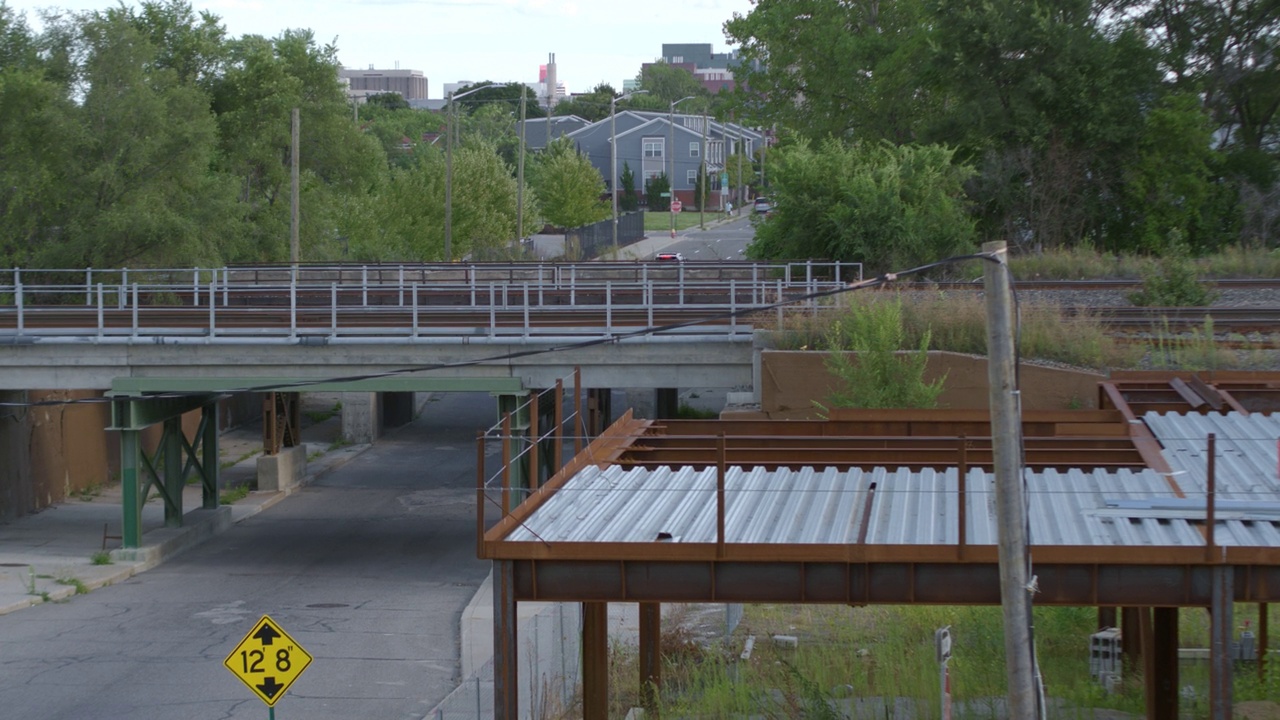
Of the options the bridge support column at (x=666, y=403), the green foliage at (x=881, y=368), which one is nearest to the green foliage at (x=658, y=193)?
the bridge support column at (x=666, y=403)

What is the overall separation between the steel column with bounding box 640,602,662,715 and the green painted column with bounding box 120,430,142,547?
50.4 feet

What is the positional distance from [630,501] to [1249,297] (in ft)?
70.8

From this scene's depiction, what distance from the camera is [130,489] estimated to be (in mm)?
26734

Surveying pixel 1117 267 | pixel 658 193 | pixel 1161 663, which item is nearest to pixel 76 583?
pixel 1161 663

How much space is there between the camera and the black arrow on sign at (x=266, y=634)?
12.3m

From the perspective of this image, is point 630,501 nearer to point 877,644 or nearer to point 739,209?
point 877,644

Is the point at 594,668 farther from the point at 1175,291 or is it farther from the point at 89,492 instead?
the point at 89,492

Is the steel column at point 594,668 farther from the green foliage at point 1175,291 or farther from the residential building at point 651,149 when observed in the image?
the residential building at point 651,149

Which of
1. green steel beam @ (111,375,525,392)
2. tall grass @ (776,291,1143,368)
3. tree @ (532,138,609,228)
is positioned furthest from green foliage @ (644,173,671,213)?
tall grass @ (776,291,1143,368)

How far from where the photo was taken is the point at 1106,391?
54.6 ft

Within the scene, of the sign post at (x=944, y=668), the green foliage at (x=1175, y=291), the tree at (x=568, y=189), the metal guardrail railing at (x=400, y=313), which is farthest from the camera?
the tree at (x=568, y=189)

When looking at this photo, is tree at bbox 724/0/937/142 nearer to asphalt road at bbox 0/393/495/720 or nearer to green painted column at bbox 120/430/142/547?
asphalt road at bbox 0/393/495/720

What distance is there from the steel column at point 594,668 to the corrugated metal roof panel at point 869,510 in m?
1.17

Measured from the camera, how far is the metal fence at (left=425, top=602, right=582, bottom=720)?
46.7ft
